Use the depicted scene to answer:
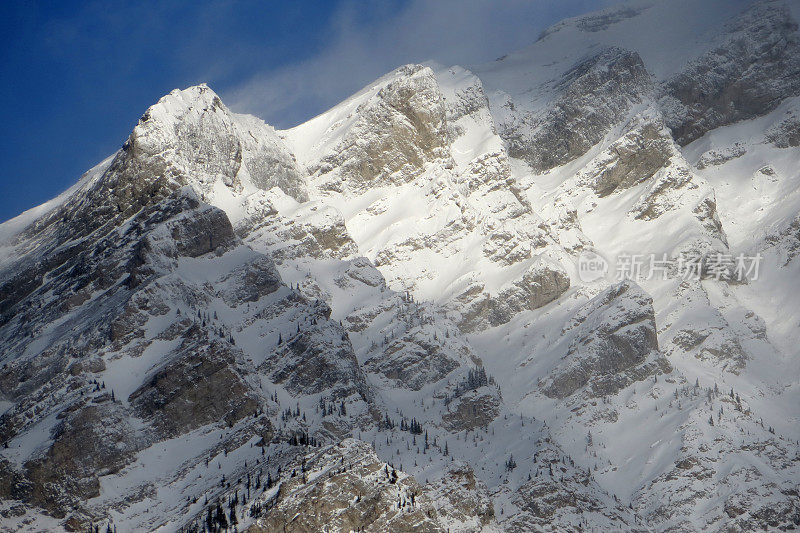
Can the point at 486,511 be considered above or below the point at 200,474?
below

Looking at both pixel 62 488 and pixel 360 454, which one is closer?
pixel 360 454

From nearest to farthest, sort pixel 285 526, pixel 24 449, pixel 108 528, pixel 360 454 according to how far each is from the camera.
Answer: pixel 285 526
pixel 360 454
pixel 108 528
pixel 24 449

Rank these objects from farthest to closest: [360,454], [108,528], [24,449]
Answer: [24,449] < [108,528] < [360,454]

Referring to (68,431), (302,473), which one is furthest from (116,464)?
(302,473)

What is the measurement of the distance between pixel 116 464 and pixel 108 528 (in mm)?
16164

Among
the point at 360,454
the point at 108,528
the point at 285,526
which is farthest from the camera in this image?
the point at 108,528

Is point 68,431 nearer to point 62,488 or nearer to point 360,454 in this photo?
point 62,488

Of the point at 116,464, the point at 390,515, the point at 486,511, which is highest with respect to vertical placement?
the point at 116,464

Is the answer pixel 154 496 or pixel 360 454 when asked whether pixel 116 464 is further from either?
pixel 360 454

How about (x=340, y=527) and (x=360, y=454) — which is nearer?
(x=340, y=527)

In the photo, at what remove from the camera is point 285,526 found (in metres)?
156

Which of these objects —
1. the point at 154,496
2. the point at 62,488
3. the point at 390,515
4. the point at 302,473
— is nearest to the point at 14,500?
the point at 62,488

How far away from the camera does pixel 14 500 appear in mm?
187750

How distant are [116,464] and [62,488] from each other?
10217 millimetres
